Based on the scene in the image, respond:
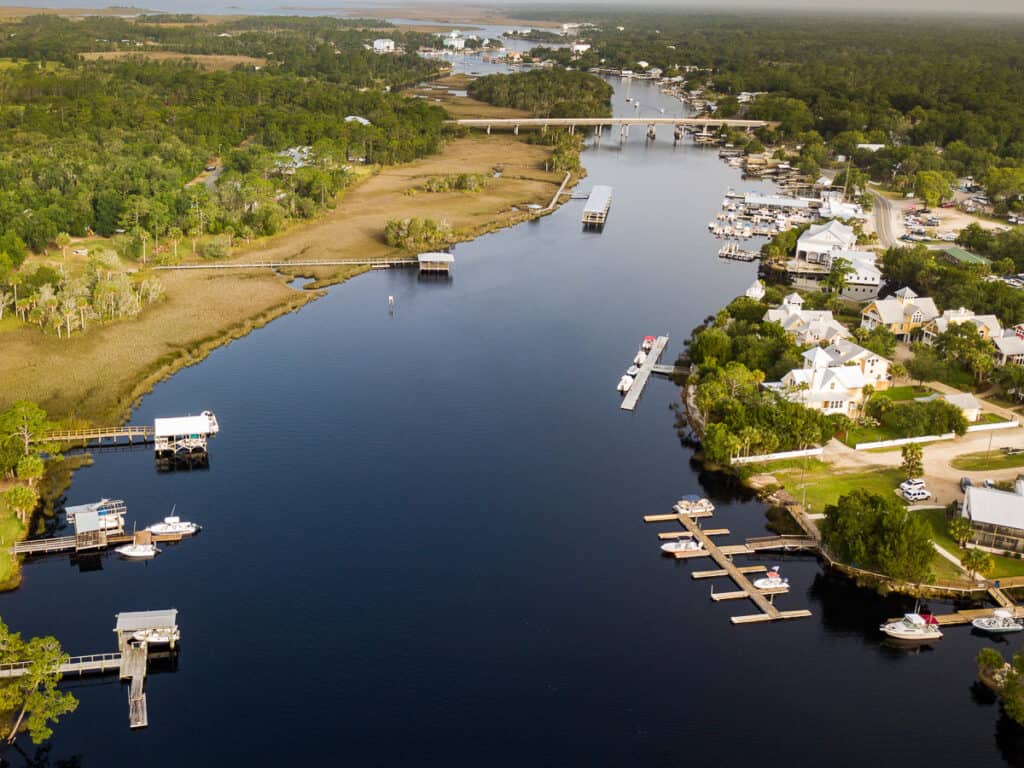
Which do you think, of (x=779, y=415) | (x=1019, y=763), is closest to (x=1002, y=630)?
(x=1019, y=763)

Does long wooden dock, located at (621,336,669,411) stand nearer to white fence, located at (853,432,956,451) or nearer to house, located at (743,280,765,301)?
house, located at (743,280,765,301)

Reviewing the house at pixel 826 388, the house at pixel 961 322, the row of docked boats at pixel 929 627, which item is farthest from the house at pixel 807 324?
the row of docked boats at pixel 929 627

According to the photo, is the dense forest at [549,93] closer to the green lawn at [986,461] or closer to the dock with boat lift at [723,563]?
the green lawn at [986,461]

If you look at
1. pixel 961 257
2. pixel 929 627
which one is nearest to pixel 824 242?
pixel 961 257

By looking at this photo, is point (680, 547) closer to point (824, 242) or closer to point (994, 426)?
point (994, 426)

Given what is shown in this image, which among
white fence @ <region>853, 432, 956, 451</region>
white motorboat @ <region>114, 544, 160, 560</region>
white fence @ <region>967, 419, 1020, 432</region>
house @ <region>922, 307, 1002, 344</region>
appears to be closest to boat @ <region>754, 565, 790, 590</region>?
white fence @ <region>853, 432, 956, 451</region>

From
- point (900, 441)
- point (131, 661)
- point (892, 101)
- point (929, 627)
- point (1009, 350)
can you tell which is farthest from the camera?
point (892, 101)
